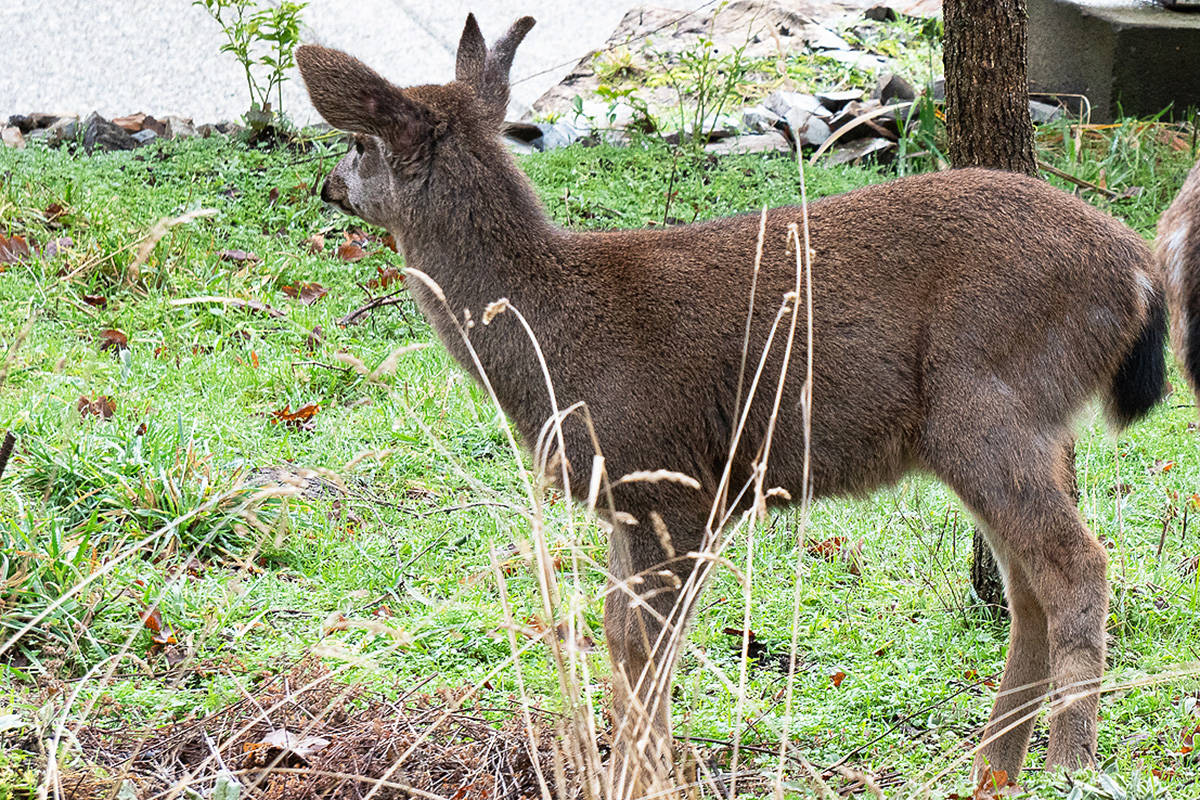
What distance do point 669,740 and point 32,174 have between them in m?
7.13

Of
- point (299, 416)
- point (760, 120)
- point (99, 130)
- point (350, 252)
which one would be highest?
point (99, 130)

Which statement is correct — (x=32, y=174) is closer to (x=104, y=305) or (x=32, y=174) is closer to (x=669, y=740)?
(x=104, y=305)

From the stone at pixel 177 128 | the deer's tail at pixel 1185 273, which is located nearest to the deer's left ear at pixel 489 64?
the deer's tail at pixel 1185 273

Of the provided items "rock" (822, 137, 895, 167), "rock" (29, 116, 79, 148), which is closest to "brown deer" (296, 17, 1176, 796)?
"rock" (822, 137, 895, 167)

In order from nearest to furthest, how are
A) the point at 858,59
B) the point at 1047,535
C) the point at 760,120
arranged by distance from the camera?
the point at 1047,535 → the point at 760,120 → the point at 858,59

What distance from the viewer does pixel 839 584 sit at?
5.29m

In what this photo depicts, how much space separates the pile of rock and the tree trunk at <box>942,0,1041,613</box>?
6.76 metres

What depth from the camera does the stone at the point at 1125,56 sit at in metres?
10.4

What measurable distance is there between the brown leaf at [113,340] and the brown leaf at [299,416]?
1164 millimetres

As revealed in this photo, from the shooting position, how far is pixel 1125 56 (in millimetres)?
10422

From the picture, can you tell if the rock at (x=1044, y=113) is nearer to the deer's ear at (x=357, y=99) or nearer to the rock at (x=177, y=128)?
the rock at (x=177, y=128)

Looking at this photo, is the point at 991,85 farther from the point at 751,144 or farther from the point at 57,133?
the point at 57,133

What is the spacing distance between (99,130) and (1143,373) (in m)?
8.13

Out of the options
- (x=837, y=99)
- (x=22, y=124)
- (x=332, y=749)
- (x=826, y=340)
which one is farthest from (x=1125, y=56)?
(x=332, y=749)
